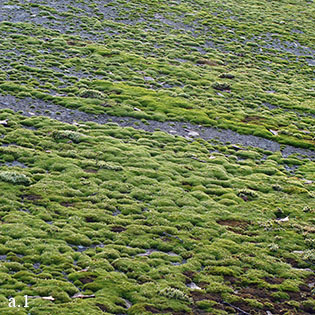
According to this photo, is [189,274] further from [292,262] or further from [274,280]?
[292,262]

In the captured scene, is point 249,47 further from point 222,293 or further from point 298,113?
point 222,293

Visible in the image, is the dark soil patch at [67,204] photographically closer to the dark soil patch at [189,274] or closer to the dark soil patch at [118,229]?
the dark soil patch at [118,229]

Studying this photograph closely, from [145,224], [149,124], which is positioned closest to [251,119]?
[149,124]

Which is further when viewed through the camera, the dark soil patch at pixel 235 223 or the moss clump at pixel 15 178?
the dark soil patch at pixel 235 223

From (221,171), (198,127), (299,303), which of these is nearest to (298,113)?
(198,127)

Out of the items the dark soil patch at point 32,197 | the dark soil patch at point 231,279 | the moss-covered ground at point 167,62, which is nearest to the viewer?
the dark soil patch at point 231,279

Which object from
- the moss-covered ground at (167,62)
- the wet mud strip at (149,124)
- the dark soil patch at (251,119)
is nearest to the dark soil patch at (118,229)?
the wet mud strip at (149,124)

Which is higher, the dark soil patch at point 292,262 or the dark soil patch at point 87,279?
the dark soil patch at point 87,279

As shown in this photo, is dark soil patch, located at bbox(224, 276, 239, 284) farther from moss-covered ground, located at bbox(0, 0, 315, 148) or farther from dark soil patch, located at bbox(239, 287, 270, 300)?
moss-covered ground, located at bbox(0, 0, 315, 148)
